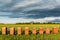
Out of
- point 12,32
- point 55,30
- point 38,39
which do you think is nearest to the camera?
point 38,39

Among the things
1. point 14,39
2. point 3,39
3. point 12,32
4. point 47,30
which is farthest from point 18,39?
point 47,30

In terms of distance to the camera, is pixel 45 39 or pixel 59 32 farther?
pixel 59 32

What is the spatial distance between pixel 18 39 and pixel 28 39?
0.95 metres

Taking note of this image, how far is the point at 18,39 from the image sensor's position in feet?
52.6

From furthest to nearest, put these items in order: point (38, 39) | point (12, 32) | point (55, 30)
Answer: point (55, 30) < point (12, 32) < point (38, 39)

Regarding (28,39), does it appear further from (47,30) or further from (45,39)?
(47,30)

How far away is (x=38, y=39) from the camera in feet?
52.4

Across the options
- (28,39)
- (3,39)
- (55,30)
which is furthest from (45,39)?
(55,30)

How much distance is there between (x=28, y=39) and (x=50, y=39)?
2.12 meters

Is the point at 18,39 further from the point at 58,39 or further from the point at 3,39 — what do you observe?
the point at 58,39

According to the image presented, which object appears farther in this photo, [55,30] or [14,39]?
[55,30]

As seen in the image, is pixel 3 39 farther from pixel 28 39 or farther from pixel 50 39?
pixel 50 39

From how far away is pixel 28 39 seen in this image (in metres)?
16.0

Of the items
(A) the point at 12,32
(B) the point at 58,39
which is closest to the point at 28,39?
(B) the point at 58,39
